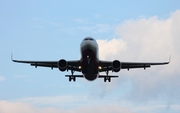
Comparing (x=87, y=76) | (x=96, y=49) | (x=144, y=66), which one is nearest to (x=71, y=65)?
(x=87, y=76)

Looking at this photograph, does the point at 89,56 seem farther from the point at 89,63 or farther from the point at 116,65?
the point at 116,65

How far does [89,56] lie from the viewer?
37.5m

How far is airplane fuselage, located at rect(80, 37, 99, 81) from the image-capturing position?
1470 inches

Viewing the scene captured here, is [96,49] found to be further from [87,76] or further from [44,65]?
[44,65]

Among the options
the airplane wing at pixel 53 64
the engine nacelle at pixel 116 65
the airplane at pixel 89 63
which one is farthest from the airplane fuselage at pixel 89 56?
the airplane wing at pixel 53 64

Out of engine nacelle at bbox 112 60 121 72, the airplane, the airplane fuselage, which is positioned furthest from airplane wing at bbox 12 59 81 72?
engine nacelle at bbox 112 60 121 72

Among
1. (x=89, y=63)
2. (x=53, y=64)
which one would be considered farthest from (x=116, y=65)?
(x=53, y=64)

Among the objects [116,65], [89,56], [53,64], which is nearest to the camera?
[89,56]

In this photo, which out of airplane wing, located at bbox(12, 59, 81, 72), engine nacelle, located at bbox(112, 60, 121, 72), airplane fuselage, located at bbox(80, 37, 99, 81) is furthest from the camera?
airplane wing, located at bbox(12, 59, 81, 72)

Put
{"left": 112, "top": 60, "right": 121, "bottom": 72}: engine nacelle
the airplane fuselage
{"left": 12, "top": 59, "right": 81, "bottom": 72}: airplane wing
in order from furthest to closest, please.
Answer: {"left": 12, "top": 59, "right": 81, "bottom": 72}: airplane wing
{"left": 112, "top": 60, "right": 121, "bottom": 72}: engine nacelle
the airplane fuselage

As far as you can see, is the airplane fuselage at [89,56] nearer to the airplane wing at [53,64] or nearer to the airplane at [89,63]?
the airplane at [89,63]

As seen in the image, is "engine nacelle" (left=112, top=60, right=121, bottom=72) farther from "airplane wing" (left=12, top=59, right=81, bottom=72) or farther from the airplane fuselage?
"airplane wing" (left=12, top=59, right=81, bottom=72)

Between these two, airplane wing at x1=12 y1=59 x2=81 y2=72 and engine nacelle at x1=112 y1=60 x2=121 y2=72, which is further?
airplane wing at x1=12 y1=59 x2=81 y2=72

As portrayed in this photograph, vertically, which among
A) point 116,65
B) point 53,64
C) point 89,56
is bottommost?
point 116,65
